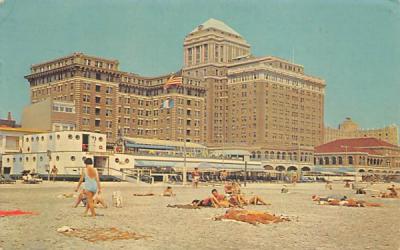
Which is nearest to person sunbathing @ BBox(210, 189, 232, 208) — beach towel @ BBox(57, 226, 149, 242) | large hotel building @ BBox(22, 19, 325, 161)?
beach towel @ BBox(57, 226, 149, 242)

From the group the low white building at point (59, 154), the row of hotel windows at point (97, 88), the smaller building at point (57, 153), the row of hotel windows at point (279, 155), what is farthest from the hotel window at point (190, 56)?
the smaller building at point (57, 153)

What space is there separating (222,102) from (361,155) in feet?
92.1

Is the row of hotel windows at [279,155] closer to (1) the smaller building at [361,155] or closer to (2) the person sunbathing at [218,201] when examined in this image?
(1) the smaller building at [361,155]

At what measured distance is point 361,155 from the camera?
95812 mm

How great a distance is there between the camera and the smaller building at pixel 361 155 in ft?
308

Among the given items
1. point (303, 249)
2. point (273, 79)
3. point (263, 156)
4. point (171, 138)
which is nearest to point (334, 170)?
point (263, 156)

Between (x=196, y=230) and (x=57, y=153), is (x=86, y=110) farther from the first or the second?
(x=196, y=230)

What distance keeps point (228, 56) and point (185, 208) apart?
93697mm

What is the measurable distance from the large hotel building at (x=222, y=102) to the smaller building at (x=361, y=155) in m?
3.30

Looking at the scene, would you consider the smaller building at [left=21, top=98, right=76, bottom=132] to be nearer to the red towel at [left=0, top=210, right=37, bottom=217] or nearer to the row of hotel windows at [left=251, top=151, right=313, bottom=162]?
the row of hotel windows at [left=251, top=151, right=313, bottom=162]

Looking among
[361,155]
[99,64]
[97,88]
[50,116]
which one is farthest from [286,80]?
[50,116]

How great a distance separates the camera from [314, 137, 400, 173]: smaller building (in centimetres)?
9375

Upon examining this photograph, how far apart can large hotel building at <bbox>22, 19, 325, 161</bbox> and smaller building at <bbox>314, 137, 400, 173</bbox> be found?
10.8ft

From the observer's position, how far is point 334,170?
293 ft
